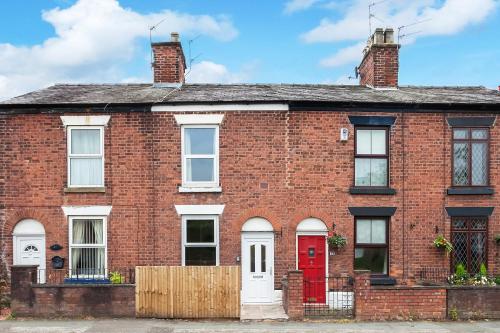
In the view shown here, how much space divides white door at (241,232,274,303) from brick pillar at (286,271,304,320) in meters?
2.16

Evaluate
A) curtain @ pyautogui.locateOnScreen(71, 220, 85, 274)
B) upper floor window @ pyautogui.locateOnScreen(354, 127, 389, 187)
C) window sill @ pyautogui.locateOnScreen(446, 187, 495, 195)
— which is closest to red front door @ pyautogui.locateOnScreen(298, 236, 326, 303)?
upper floor window @ pyautogui.locateOnScreen(354, 127, 389, 187)

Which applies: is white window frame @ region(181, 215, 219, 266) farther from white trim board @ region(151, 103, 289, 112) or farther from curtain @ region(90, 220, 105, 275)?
white trim board @ region(151, 103, 289, 112)

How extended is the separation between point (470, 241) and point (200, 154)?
8.47 meters

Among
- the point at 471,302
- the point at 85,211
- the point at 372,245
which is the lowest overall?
the point at 471,302

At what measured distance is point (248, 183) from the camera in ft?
47.5

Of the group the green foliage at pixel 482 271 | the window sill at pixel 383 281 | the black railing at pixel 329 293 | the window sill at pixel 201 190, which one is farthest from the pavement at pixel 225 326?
the window sill at pixel 201 190

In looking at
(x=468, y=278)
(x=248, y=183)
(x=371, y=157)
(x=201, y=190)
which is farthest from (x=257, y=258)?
(x=468, y=278)

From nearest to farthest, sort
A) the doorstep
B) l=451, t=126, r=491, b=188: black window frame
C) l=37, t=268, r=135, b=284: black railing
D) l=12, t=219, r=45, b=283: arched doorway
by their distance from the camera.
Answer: the doorstep < l=37, t=268, r=135, b=284: black railing < l=12, t=219, r=45, b=283: arched doorway < l=451, t=126, r=491, b=188: black window frame

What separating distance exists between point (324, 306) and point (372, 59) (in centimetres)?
838

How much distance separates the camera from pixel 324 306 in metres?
13.6

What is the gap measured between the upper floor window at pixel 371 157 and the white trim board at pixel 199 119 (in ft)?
13.9

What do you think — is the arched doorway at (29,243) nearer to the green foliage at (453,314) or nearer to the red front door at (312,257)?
the red front door at (312,257)

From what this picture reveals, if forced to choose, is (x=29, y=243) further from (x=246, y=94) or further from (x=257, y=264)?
(x=246, y=94)

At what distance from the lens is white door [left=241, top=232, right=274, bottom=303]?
47.2 feet
